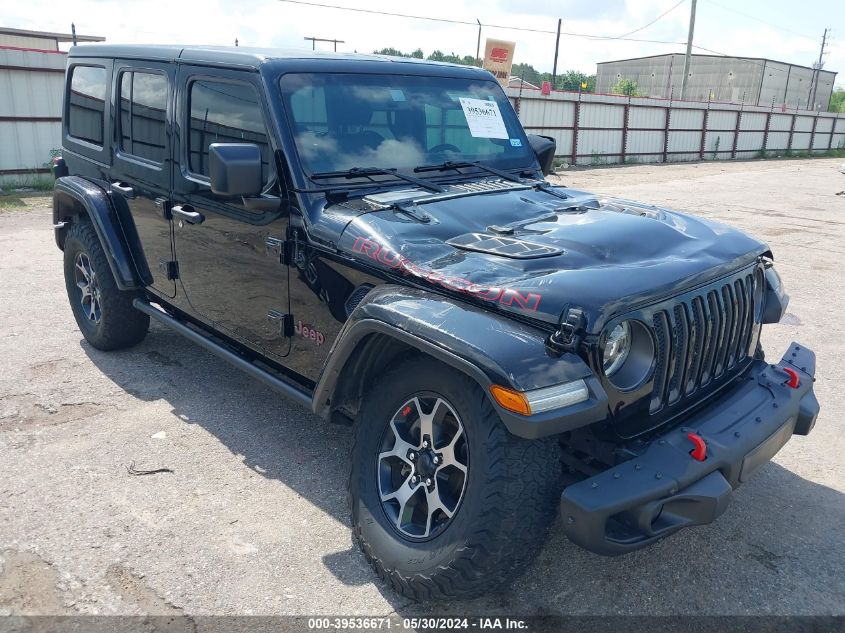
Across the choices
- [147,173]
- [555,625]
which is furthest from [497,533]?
[147,173]

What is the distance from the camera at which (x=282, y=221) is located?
11.0ft

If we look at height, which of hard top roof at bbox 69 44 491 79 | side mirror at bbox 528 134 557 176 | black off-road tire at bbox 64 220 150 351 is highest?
hard top roof at bbox 69 44 491 79

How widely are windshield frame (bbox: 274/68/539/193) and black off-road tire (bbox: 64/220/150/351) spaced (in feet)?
6.78

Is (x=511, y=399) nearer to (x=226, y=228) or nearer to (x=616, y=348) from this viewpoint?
(x=616, y=348)

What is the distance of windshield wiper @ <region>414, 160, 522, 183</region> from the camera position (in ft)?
12.1

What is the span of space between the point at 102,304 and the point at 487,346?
353 centimetres

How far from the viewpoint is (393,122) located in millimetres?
3658

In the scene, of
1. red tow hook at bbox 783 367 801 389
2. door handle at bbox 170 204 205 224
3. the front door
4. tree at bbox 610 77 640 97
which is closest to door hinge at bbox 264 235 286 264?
the front door

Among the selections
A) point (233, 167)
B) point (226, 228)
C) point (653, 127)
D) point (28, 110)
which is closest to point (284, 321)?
point (226, 228)

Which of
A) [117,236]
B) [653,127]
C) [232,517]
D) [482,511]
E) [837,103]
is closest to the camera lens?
[482,511]

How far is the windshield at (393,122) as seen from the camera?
344cm

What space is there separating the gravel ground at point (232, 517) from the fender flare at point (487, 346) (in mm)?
Answer: 941

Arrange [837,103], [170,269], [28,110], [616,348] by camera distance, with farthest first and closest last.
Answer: [837,103] < [28,110] < [170,269] < [616,348]

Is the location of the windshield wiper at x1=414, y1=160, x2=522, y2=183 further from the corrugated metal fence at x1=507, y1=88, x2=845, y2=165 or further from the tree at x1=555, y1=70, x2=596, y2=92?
the tree at x1=555, y1=70, x2=596, y2=92
